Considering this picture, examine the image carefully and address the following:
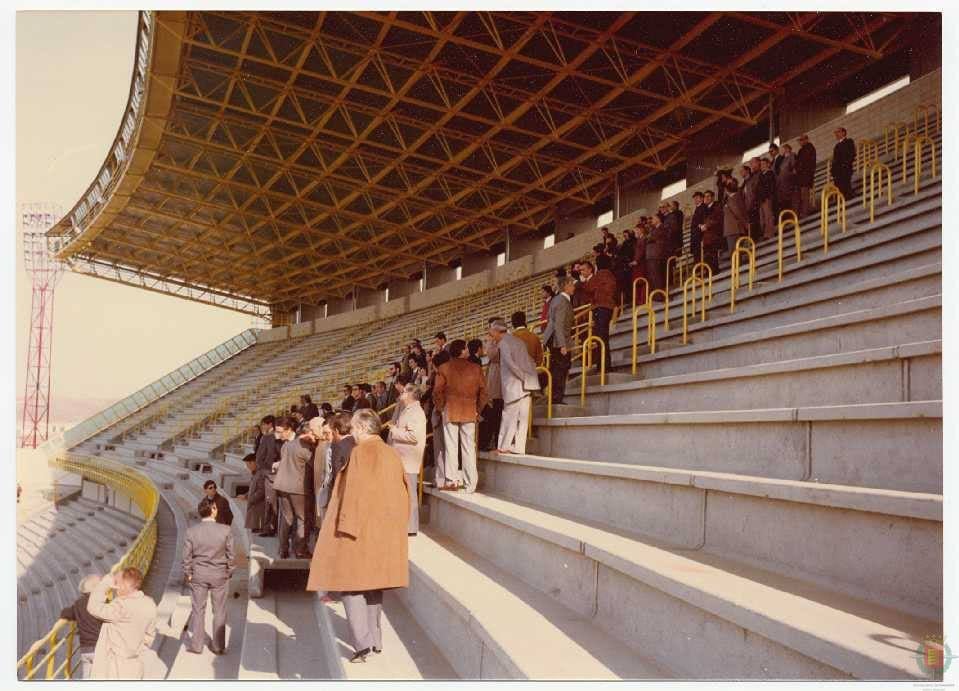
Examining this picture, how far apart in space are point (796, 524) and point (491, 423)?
17.0 ft

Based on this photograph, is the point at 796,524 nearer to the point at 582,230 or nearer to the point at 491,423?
the point at 491,423

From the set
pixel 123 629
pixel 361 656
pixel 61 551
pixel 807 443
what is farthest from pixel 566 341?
pixel 61 551

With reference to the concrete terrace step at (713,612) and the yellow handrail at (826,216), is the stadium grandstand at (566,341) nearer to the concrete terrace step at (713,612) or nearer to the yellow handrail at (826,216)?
the concrete terrace step at (713,612)

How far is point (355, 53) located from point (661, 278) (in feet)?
37.8

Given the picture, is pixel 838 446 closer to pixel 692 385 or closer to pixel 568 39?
pixel 692 385

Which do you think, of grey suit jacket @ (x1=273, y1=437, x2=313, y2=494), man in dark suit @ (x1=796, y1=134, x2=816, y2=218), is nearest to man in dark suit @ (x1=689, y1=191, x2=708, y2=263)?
man in dark suit @ (x1=796, y1=134, x2=816, y2=218)

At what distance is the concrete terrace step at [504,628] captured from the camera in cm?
371

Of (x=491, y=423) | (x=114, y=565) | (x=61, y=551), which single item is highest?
(x=491, y=423)

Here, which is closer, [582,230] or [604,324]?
[604,324]

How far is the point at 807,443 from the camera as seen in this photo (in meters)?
4.30

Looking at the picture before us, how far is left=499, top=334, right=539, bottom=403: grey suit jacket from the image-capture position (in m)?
7.93

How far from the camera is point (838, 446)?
13.4 feet

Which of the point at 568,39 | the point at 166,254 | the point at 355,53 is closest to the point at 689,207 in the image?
the point at 568,39

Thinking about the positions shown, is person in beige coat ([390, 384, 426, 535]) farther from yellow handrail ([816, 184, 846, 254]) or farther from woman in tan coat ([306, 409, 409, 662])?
yellow handrail ([816, 184, 846, 254])
